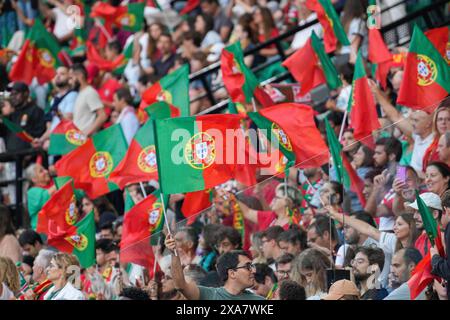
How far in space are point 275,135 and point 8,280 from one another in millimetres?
2424

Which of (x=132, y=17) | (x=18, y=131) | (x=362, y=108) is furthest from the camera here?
(x=132, y=17)

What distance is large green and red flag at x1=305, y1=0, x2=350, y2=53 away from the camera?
13.9 meters

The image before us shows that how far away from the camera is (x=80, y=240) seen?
13266 mm

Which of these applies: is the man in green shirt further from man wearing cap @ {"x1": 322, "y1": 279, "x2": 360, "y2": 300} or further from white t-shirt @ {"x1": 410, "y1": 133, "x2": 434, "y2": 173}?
white t-shirt @ {"x1": 410, "y1": 133, "x2": 434, "y2": 173}

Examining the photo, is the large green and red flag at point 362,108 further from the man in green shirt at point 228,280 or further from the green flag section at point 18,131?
the green flag section at point 18,131

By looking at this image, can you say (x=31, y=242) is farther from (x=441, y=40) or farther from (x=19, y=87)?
(x=441, y=40)

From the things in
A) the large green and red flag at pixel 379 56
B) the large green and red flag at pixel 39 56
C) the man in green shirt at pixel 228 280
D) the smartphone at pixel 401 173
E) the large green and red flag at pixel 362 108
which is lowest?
the man in green shirt at pixel 228 280

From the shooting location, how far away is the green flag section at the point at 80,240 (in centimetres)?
1313

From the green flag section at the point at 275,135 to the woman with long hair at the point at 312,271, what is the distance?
1.85m

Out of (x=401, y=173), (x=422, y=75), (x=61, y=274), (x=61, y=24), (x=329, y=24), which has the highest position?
(x=61, y=24)

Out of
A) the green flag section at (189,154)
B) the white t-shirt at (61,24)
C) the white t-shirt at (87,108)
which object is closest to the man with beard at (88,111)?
the white t-shirt at (87,108)

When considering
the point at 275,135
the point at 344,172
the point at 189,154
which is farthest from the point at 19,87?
the point at 344,172

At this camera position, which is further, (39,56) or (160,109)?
A: (39,56)
